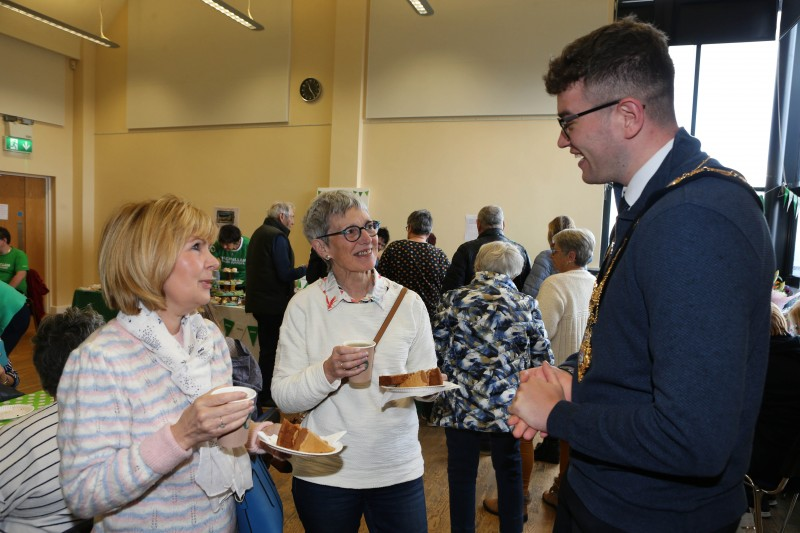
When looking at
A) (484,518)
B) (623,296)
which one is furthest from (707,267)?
(484,518)

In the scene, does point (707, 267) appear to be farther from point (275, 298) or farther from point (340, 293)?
point (275, 298)

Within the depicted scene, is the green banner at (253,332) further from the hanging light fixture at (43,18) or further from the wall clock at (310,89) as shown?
the hanging light fixture at (43,18)

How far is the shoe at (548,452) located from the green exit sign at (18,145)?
8.98m

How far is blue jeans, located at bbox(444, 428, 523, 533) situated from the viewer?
271 centimetres

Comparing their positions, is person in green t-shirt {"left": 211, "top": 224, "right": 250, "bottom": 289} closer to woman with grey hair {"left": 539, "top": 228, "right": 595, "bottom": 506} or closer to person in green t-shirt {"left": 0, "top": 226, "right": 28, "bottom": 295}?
person in green t-shirt {"left": 0, "top": 226, "right": 28, "bottom": 295}

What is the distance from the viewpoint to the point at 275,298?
504 cm

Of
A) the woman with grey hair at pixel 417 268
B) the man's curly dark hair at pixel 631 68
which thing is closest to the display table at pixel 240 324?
the woman with grey hair at pixel 417 268

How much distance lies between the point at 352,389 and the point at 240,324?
168 inches

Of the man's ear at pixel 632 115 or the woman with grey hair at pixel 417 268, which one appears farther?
the woman with grey hair at pixel 417 268

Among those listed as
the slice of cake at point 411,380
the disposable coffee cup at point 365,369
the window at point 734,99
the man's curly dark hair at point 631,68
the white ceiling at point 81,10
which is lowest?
the slice of cake at point 411,380

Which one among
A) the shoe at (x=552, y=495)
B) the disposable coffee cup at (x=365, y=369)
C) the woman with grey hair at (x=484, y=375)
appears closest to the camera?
the disposable coffee cup at (x=365, y=369)

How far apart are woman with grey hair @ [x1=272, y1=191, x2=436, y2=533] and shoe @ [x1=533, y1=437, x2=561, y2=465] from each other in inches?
100

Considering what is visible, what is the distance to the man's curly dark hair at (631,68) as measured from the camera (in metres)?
1.11

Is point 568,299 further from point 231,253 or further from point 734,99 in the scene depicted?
point 734,99
